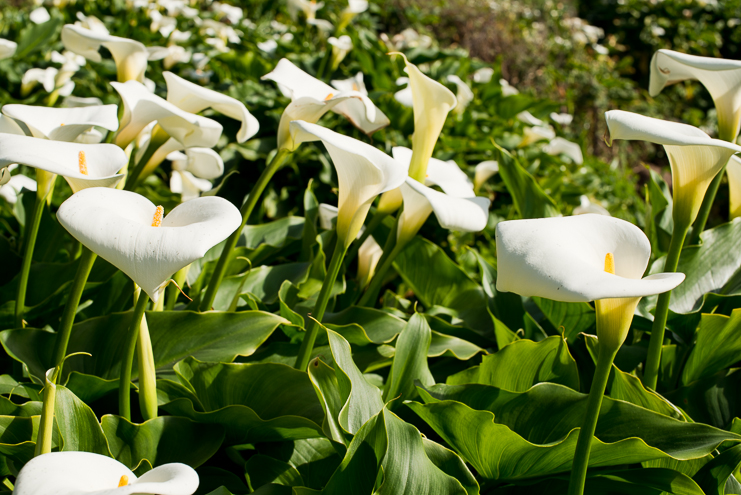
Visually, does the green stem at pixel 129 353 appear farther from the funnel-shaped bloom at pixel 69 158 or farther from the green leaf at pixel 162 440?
the funnel-shaped bloom at pixel 69 158

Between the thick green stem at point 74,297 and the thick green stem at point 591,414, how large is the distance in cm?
63

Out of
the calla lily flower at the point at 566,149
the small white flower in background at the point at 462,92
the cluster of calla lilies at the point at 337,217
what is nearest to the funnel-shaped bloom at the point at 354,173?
the cluster of calla lilies at the point at 337,217

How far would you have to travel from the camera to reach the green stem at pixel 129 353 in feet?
2.37

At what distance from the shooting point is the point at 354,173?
0.87 meters

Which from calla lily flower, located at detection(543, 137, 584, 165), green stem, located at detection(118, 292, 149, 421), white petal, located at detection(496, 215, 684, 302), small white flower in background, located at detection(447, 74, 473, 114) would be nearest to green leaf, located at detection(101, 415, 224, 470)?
green stem, located at detection(118, 292, 149, 421)

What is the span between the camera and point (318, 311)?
0.94 metres

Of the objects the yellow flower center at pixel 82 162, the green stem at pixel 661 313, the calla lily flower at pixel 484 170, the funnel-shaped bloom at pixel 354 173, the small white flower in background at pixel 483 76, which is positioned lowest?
the small white flower in background at pixel 483 76

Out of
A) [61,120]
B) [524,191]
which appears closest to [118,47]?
[61,120]

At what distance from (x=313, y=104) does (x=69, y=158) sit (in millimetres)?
398

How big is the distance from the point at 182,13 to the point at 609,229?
3855mm

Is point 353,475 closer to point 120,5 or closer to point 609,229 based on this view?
point 609,229

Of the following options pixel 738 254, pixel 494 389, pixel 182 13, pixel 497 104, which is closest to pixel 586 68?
pixel 497 104

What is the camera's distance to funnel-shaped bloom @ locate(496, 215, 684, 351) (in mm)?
525

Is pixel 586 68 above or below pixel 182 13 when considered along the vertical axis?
below
